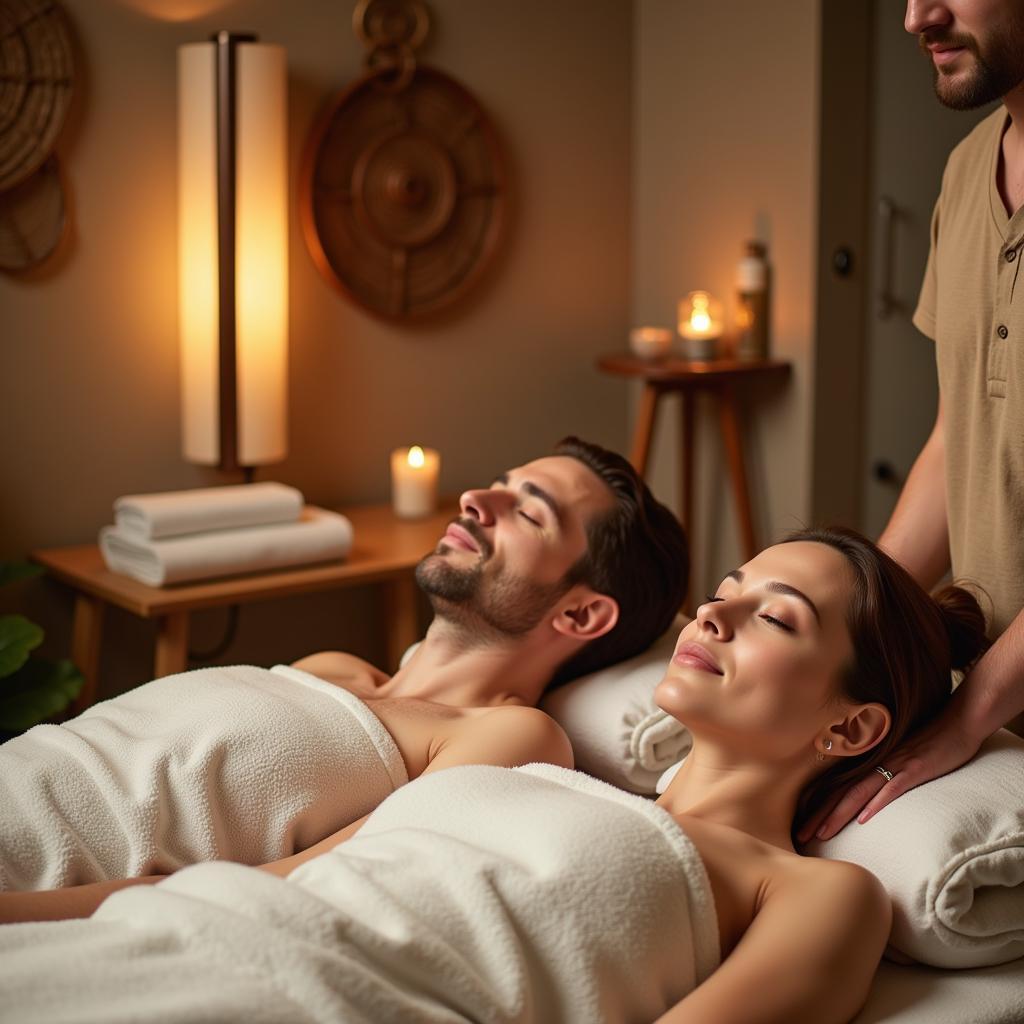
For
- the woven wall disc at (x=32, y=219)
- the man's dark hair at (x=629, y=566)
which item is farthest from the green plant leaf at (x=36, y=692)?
the man's dark hair at (x=629, y=566)

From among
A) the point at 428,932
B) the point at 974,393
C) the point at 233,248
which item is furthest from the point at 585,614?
the point at 233,248

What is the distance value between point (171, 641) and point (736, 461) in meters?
1.50

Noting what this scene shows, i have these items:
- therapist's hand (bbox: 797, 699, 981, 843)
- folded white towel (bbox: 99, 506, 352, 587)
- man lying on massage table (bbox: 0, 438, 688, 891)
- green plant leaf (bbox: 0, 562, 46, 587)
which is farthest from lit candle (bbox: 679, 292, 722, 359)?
therapist's hand (bbox: 797, 699, 981, 843)

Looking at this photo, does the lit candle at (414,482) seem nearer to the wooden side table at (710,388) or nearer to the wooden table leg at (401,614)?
the wooden table leg at (401,614)

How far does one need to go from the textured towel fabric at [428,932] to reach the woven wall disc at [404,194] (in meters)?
2.12

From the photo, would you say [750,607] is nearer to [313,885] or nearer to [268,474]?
[313,885]

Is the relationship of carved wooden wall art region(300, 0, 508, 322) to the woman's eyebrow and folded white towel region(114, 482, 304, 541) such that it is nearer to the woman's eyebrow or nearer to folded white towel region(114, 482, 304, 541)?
folded white towel region(114, 482, 304, 541)

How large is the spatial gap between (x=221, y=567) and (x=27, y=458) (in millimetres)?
580

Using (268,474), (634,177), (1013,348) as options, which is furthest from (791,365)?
(1013,348)

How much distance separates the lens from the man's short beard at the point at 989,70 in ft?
5.13

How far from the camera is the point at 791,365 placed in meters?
3.45

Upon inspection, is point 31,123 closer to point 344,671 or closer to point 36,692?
point 36,692

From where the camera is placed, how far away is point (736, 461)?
3465 mm

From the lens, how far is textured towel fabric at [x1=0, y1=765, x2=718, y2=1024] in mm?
1100
